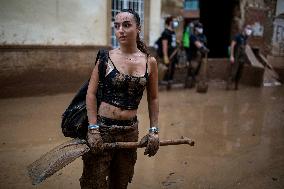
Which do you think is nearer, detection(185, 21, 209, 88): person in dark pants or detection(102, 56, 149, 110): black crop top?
detection(102, 56, 149, 110): black crop top

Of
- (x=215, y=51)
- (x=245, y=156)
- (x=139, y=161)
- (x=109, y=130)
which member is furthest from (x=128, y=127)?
(x=215, y=51)

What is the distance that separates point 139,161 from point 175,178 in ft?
2.16

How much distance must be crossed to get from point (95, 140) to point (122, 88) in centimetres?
45

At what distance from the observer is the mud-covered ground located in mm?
4090

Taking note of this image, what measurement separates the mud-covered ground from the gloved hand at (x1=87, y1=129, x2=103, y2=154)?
1.49m

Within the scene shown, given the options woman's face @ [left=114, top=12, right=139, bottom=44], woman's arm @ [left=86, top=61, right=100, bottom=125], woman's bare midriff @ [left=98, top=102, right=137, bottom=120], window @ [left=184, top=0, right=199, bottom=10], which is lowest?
woman's bare midriff @ [left=98, top=102, right=137, bottom=120]

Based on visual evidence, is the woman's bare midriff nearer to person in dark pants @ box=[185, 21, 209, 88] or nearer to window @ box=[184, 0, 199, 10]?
person in dark pants @ box=[185, 21, 209, 88]

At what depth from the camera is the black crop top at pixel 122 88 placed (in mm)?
2580

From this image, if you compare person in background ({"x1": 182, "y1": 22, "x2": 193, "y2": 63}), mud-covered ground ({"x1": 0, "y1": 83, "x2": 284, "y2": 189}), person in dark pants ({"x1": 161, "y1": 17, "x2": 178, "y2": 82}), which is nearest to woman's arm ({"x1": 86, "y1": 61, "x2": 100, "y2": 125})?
mud-covered ground ({"x1": 0, "y1": 83, "x2": 284, "y2": 189})

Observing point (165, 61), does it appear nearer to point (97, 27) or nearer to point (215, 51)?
point (97, 27)

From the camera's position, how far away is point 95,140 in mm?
2502

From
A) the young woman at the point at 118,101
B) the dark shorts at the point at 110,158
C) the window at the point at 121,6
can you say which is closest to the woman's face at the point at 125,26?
the young woman at the point at 118,101

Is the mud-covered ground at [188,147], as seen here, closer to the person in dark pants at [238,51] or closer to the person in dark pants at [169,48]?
the person in dark pants at [169,48]

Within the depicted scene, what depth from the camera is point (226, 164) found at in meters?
4.68
